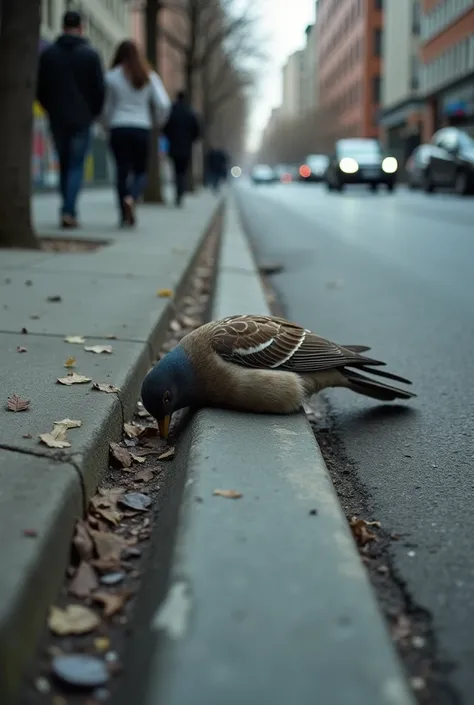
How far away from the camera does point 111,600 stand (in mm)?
2055

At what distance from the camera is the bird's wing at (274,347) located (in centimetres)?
318

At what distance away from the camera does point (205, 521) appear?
7.13 feet

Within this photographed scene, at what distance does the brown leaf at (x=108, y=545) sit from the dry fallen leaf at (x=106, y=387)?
0.99 meters

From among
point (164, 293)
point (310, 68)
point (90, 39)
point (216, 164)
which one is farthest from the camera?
point (310, 68)

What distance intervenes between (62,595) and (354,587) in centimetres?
68

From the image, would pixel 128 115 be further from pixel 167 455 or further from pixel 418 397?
pixel 167 455

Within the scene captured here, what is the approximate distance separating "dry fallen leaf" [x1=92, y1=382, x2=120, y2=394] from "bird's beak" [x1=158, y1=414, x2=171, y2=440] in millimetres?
266

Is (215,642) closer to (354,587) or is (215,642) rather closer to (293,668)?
(293,668)

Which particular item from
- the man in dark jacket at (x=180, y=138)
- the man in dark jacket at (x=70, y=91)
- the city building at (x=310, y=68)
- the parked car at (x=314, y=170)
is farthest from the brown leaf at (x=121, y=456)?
the city building at (x=310, y=68)

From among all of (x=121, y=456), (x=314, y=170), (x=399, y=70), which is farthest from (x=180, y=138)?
(x=399, y=70)

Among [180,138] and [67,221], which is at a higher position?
[180,138]

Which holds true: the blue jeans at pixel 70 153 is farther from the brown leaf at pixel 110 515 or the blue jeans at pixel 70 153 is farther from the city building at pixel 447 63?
the city building at pixel 447 63

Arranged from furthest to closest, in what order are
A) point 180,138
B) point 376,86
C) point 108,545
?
1. point 376,86
2. point 180,138
3. point 108,545

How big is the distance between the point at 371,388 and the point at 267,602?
191 centimetres
